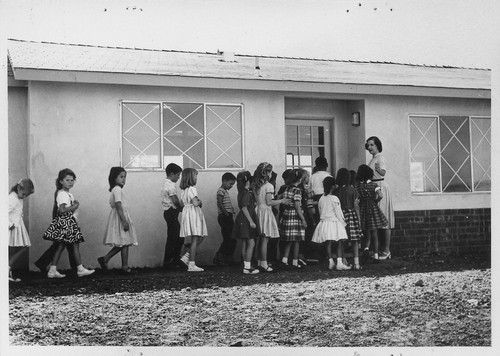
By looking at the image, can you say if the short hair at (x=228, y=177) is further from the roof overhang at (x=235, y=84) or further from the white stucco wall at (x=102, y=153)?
the roof overhang at (x=235, y=84)

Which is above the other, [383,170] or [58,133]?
[58,133]

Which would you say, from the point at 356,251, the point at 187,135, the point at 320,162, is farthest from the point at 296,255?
the point at 187,135

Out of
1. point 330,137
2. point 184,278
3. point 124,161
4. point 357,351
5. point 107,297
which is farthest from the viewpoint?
point 330,137

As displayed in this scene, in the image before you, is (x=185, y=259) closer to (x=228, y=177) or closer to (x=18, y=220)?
(x=228, y=177)

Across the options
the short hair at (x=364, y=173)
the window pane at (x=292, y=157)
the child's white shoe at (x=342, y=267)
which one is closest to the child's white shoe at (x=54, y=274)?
the window pane at (x=292, y=157)

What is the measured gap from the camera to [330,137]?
7434 mm

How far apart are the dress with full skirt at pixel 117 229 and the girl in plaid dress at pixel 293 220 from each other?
1728 mm

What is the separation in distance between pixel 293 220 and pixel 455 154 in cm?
220

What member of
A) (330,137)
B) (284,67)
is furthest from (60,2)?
(330,137)

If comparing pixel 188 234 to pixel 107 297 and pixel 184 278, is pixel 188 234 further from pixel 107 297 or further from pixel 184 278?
pixel 107 297

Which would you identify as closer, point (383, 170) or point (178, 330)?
point (178, 330)

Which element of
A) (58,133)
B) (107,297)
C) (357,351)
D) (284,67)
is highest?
(284,67)

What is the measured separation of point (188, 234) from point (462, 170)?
3.31m

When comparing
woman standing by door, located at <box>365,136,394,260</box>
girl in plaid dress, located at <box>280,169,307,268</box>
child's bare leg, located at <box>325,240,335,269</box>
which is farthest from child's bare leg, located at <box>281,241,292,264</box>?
woman standing by door, located at <box>365,136,394,260</box>
